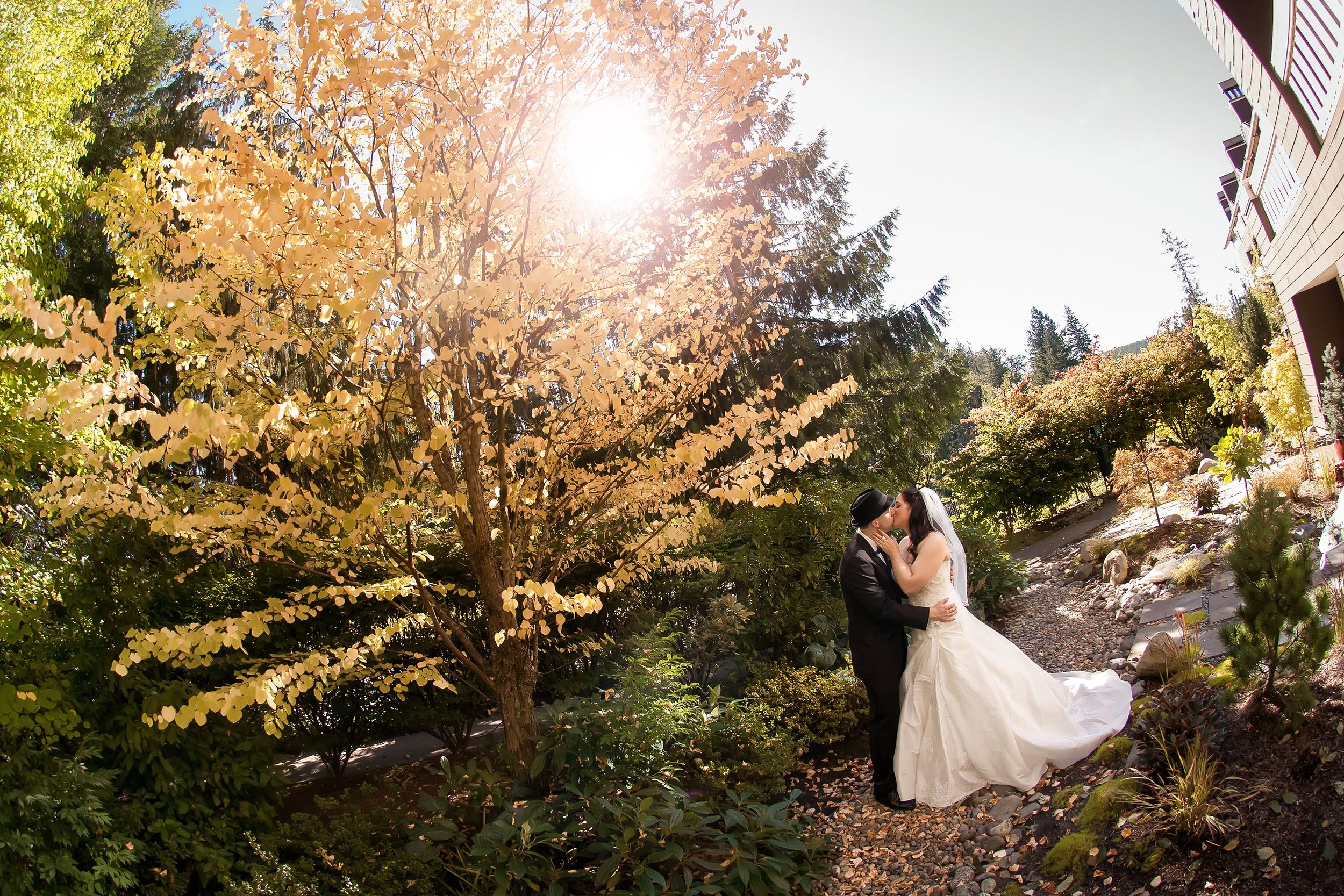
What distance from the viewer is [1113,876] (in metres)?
2.70

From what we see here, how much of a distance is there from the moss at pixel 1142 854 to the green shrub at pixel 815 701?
2350 millimetres

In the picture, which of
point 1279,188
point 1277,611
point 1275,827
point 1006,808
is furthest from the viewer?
point 1279,188

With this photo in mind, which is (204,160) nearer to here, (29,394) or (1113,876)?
(29,394)

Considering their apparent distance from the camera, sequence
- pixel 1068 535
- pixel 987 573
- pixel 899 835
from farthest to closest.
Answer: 1. pixel 1068 535
2. pixel 987 573
3. pixel 899 835

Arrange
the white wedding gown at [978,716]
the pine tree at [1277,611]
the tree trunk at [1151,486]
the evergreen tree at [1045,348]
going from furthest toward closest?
the evergreen tree at [1045,348]
the tree trunk at [1151,486]
the white wedding gown at [978,716]
the pine tree at [1277,611]

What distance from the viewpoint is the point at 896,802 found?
4020 mm

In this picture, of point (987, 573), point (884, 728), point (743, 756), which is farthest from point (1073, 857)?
point (987, 573)

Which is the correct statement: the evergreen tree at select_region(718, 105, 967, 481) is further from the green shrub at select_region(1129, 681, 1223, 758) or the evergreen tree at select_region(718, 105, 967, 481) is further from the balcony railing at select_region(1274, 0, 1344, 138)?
the green shrub at select_region(1129, 681, 1223, 758)

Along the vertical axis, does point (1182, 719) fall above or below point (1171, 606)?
above

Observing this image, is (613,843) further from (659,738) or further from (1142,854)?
(1142,854)

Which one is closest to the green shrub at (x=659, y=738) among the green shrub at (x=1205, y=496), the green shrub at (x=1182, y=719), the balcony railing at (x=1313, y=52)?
the green shrub at (x=1182, y=719)

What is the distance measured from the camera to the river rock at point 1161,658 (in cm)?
390

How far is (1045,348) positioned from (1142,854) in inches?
2989

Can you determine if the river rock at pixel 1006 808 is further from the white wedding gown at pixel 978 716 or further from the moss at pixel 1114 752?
the moss at pixel 1114 752
